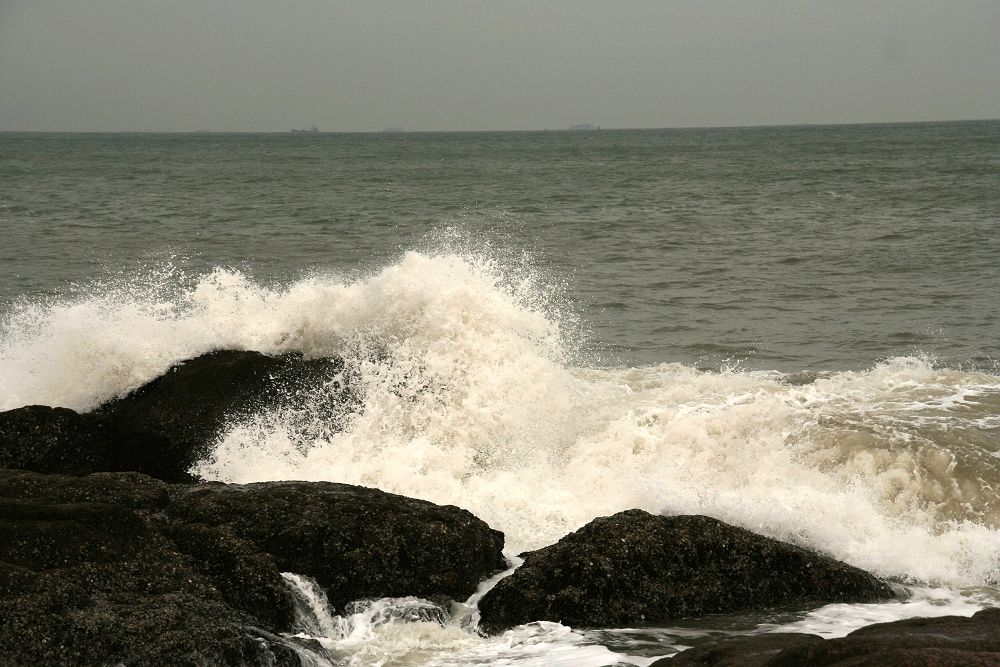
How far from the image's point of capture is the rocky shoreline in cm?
416

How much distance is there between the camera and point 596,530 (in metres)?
5.46

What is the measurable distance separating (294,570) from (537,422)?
3.69 meters

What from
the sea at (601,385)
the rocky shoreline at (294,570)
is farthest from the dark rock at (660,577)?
the sea at (601,385)

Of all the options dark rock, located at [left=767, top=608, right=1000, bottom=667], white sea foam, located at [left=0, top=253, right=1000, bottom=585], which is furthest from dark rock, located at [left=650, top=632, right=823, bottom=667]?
white sea foam, located at [left=0, top=253, right=1000, bottom=585]

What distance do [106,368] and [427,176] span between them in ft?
108

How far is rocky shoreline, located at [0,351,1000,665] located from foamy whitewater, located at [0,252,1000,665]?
0.23m

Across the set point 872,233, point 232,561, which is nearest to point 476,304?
point 232,561

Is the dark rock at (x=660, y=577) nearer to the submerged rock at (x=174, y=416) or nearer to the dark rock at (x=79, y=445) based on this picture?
the submerged rock at (x=174, y=416)

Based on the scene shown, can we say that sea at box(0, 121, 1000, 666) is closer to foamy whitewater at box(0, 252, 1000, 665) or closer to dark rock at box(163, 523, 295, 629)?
foamy whitewater at box(0, 252, 1000, 665)

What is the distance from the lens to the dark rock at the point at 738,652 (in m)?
3.71

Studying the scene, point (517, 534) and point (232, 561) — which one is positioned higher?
point (232, 561)

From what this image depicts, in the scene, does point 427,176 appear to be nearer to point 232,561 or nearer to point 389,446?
point 389,446

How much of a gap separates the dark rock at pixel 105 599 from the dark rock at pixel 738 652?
175cm

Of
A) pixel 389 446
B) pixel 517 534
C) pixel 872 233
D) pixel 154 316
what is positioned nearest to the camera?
pixel 517 534
